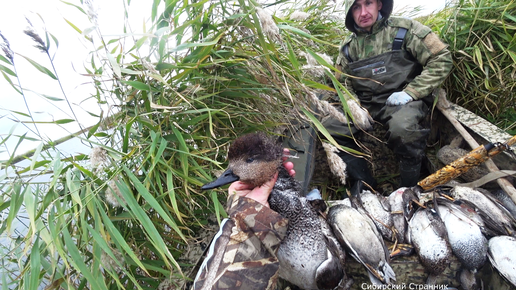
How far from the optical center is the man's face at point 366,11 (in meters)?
2.29

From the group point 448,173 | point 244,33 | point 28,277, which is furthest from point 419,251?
point 28,277

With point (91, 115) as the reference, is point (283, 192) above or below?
below

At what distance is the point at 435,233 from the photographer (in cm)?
121

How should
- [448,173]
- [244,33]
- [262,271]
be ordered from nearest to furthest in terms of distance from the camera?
[262,271], [244,33], [448,173]

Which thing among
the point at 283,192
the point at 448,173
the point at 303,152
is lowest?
the point at 448,173

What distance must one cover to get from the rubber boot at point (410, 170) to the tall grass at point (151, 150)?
106 cm

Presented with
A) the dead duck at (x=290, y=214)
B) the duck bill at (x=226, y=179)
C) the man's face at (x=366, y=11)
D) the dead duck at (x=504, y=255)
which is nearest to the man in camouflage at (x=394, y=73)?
the man's face at (x=366, y=11)

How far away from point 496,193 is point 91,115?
2.13 m

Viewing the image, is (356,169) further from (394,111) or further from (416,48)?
(416,48)

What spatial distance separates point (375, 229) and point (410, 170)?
3.48 ft

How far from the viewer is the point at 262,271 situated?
0.93 meters

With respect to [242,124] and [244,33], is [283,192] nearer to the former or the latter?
[242,124]

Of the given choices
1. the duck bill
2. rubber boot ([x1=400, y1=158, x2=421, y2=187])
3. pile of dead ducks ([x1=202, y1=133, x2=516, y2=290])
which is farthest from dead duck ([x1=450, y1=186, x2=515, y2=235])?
the duck bill

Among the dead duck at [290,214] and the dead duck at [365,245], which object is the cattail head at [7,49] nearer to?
the dead duck at [290,214]
